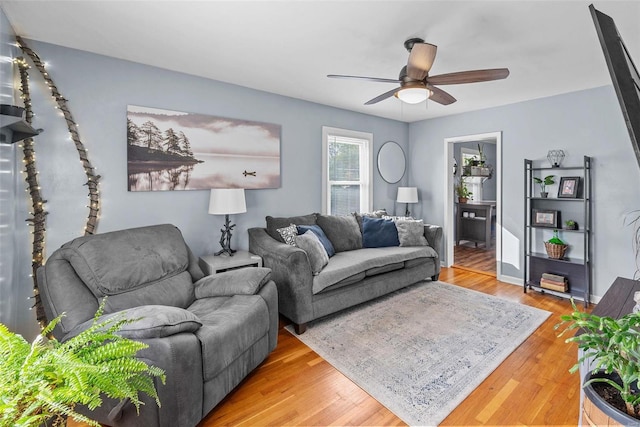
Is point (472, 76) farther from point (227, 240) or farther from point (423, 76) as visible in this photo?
point (227, 240)

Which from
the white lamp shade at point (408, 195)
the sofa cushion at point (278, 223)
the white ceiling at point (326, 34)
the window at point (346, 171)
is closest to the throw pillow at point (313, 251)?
the sofa cushion at point (278, 223)

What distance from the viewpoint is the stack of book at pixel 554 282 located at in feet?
12.3

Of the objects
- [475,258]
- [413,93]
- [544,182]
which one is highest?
[413,93]

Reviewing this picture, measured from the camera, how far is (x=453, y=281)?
4.40 meters

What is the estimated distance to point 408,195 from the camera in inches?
200

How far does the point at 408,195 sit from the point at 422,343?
2.84 meters

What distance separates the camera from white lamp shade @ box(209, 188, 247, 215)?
10.1ft

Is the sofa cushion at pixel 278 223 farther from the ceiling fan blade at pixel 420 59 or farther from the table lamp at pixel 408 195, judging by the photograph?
the ceiling fan blade at pixel 420 59

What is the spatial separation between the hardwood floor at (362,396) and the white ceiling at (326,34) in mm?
2447

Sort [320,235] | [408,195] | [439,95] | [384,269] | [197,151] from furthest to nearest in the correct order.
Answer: [408,195] → [320,235] → [384,269] → [197,151] → [439,95]

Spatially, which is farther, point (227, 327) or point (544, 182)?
point (544, 182)

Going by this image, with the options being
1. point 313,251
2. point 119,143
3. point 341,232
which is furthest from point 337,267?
point 119,143

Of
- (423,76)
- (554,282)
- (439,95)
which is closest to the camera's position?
(423,76)

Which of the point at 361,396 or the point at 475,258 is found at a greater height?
the point at 475,258
